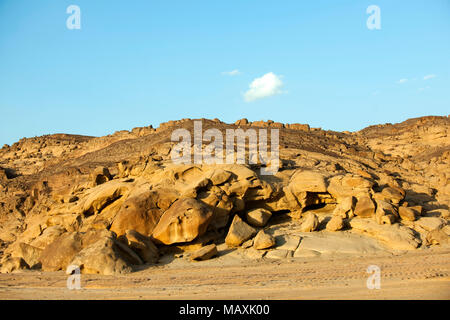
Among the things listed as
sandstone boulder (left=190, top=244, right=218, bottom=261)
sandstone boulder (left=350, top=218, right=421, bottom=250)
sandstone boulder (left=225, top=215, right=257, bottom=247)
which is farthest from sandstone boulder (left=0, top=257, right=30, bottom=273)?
sandstone boulder (left=350, top=218, right=421, bottom=250)

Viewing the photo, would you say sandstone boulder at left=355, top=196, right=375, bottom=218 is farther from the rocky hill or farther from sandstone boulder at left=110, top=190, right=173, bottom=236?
sandstone boulder at left=110, top=190, right=173, bottom=236

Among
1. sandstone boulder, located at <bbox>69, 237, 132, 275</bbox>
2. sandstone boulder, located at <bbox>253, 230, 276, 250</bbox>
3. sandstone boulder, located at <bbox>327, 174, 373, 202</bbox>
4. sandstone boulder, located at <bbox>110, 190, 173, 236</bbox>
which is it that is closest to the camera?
sandstone boulder, located at <bbox>69, 237, 132, 275</bbox>

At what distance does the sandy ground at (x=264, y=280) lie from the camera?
21.1 ft

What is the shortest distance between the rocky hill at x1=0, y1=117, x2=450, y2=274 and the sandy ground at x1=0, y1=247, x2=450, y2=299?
0.73 m

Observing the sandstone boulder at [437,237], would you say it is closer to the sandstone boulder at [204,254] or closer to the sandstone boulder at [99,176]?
the sandstone boulder at [204,254]

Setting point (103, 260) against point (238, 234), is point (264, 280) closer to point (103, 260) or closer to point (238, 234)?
point (238, 234)

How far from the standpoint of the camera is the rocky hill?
10930 mm

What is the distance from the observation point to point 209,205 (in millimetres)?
12039

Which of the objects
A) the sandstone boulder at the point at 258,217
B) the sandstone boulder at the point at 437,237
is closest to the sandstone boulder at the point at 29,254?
the sandstone boulder at the point at 258,217

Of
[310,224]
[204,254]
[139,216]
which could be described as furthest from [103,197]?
[310,224]

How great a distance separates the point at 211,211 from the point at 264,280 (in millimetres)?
4023

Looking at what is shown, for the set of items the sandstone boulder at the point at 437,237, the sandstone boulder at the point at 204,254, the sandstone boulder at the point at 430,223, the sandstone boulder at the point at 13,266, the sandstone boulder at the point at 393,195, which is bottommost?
the sandstone boulder at the point at 13,266

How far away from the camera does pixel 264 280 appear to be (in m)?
7.85

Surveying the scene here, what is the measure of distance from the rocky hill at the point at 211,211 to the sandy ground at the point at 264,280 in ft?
2.38
